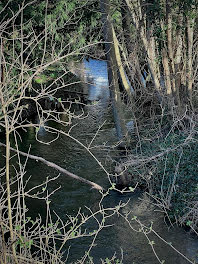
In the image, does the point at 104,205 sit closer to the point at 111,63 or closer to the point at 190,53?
the point at 111,63

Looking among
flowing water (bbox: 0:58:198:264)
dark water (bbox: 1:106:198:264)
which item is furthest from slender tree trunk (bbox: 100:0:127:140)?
dark water (bbox: 1:106:198:264)

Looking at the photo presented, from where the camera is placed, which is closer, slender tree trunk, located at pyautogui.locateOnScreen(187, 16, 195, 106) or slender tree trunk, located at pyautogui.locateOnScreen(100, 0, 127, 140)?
slender tree trunk, located at pyautogui.locateOnScreen(100, 0, 127, 140)

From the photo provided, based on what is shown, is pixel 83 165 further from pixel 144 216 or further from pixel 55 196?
pixel 144 216

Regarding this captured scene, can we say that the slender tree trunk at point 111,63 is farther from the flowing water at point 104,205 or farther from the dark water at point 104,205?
the dark water at point 104,205

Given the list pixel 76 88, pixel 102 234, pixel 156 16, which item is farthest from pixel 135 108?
pixel 76 88

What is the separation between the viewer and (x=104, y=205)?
33.2 ft

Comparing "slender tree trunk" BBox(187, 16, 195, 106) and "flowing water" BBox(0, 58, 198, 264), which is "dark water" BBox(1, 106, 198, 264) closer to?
"flowing water" BBox(0, 58, 198, 264)

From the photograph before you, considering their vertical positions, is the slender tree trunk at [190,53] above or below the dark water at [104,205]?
above

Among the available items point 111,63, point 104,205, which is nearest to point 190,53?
point 111,63

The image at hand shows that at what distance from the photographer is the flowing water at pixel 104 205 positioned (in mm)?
7969

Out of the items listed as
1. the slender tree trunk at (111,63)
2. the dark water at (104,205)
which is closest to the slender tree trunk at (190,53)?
the slender tree trunk at (111,63)

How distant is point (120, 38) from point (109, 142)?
3589 millimetres

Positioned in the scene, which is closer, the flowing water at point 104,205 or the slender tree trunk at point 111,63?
the flowing water at point 104,205

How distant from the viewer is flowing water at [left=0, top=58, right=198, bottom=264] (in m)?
7.97
